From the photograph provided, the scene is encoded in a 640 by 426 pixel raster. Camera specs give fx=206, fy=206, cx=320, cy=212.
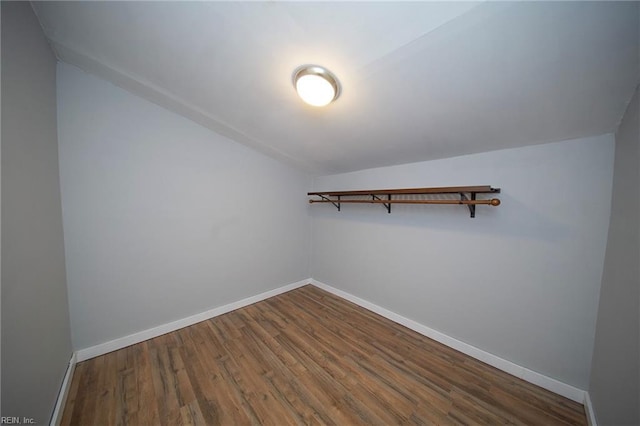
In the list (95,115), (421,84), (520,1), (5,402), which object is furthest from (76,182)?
(520,1)

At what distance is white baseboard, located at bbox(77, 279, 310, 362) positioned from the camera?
1.70m

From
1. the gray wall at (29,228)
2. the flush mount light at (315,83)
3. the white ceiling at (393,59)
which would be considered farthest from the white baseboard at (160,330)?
the flush mount light at (315,83)

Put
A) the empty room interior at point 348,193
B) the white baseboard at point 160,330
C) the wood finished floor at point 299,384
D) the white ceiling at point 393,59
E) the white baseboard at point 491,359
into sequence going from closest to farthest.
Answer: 1. the white ceiling at point 393,59
2. the empty room interior at point 348,193
3. the wood finished floor at point 299,384
4. the white baseboard at point 491,359
5. the white baseboard at point 160,330

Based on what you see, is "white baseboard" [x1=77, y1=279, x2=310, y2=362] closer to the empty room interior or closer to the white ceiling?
the empty room interior

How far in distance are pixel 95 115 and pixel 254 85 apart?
1.36 m

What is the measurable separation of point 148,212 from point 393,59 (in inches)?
90.0

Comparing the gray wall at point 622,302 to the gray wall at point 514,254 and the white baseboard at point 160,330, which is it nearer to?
the gray wall at point 514,254

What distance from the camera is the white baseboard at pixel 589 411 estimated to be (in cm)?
118

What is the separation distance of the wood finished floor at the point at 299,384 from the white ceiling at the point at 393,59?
178cm

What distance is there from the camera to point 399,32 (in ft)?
3.13

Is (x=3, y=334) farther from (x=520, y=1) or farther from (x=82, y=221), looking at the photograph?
(x=520, y=1)

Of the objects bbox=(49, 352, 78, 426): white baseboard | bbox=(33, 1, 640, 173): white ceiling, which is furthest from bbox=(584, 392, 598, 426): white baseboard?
bbox=(49, 352, 78, 426): white baseboard

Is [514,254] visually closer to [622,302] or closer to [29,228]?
[622,302]

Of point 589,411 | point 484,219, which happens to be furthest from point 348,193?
point 589,411
